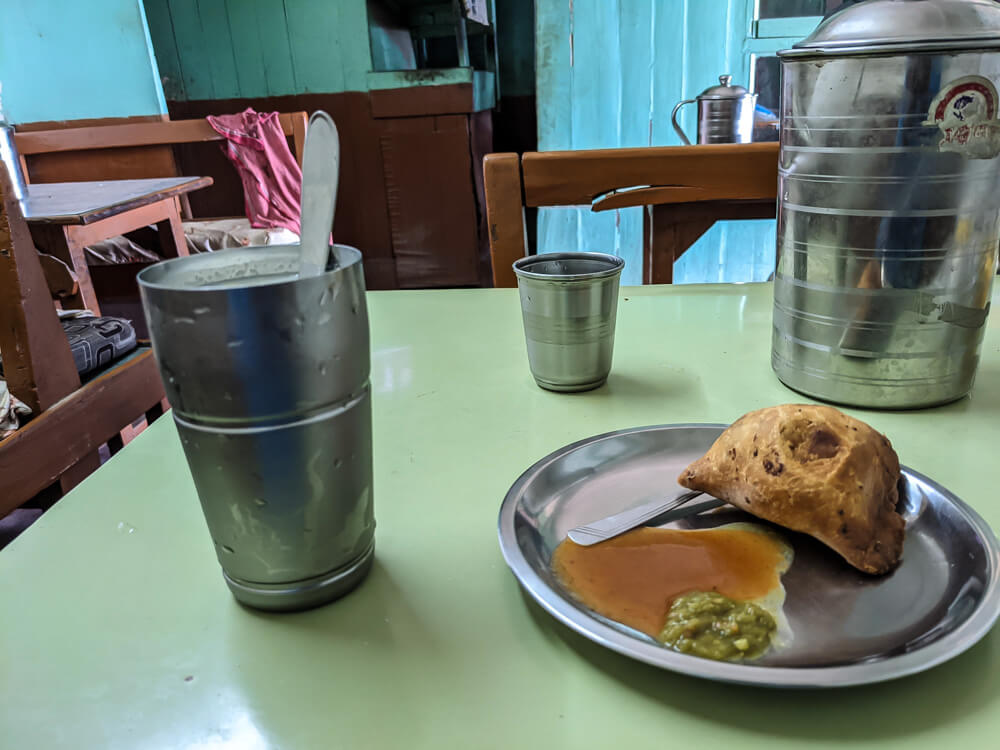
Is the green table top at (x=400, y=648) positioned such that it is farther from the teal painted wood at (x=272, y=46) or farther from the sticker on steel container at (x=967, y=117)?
the teal painted wood at (x=272, y=46)

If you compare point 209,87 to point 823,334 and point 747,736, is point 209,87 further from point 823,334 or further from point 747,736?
point 747,736

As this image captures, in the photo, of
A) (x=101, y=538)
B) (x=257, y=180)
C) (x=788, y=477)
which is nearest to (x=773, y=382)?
(x=788, y=477)

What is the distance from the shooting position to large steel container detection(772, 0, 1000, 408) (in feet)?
1.71

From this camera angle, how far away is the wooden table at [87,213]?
1.51 metres

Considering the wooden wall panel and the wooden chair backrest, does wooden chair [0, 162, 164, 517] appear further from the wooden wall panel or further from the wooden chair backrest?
the wooden wall panel

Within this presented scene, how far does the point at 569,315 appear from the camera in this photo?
2.12ft

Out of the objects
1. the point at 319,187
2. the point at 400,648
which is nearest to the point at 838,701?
the point at 400,648

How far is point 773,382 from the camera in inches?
27.4

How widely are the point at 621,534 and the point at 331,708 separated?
189 millimetres

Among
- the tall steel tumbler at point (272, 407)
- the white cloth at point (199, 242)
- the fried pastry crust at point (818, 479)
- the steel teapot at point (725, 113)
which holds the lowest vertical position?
the white cloth at point (199, 242)

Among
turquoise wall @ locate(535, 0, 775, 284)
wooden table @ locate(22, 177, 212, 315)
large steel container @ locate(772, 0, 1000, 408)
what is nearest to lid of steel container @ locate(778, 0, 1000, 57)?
large steel container @ locate(772, 0, 1000, 408)

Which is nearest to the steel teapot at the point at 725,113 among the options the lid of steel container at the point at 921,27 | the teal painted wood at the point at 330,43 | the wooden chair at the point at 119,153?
the wooden chair at the point at 119,153

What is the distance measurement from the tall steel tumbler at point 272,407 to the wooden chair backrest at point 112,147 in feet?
7.66

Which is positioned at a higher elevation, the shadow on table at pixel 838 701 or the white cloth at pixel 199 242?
the shadow on table at pixel 838 701
